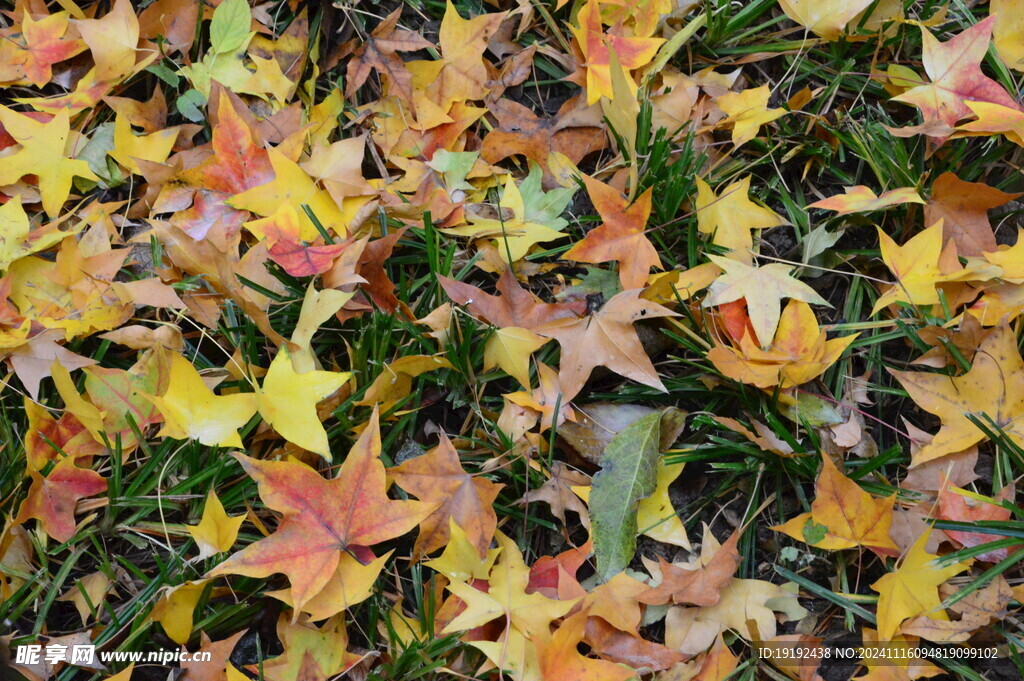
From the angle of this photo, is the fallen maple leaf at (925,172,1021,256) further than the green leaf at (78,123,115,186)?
No

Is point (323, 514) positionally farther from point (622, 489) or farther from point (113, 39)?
point (113, 39)

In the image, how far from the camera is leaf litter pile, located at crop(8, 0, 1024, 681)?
1.32 metres

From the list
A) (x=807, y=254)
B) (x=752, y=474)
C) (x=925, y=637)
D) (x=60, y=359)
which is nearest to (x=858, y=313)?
(x=807, y=254)

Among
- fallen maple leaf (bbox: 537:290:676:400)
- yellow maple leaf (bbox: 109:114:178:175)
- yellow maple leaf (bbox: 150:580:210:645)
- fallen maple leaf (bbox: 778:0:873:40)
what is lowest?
yellow maple leaf (bbox: 150:580:210:645)

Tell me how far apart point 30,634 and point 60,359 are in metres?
0.55

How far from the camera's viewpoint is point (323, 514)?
1.30 meters

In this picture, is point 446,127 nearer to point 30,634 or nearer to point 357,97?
point 357,97

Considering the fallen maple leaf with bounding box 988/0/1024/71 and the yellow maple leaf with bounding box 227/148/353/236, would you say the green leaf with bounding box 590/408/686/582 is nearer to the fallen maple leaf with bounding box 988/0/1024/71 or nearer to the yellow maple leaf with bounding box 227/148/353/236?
the yellow maple leaf with bounding box 227/148/353/236

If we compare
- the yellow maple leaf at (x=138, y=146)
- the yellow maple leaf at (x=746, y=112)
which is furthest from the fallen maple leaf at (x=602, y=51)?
the yellow maple leaf at (x=138, y=146)

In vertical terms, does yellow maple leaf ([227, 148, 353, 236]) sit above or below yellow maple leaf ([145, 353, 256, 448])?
above

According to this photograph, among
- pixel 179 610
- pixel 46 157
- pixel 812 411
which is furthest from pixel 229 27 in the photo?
pixel 812 411

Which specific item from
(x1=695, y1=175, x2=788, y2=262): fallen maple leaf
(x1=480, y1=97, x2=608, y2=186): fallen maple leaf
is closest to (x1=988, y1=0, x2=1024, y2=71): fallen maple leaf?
(x1=695, y1=175, x2=788, y2=262): fallen maple leaf

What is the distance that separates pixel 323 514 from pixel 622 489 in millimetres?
566

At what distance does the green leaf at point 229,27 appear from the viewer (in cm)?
185
